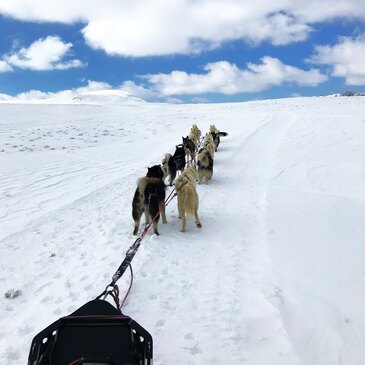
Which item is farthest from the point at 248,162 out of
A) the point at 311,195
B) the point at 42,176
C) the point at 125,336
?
the point at 125,336

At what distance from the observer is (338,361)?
3.12m

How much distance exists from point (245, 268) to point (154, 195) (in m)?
1.79

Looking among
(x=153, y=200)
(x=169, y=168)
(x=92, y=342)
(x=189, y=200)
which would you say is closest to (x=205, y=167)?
(x=169, y=168)

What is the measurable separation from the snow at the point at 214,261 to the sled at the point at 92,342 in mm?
888

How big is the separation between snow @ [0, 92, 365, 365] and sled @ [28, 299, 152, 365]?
2.91ft

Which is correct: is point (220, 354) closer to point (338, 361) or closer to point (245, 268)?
point (338, 361)

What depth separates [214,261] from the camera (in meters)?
4.88

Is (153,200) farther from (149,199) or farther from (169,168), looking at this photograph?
(169,168)

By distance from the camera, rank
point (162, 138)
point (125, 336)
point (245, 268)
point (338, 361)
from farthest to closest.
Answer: point (162, 138) → point (245, 268) → point (338, 361) → point (125, 336)

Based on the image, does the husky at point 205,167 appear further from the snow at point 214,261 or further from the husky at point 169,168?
the husky at point 169,168

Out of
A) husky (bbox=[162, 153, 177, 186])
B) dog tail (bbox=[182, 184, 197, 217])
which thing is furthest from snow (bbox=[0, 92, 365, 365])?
husky (bbox=[162, 153, 177, 186])

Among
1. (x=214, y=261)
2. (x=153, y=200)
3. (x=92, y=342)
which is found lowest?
(x=214, y=261)

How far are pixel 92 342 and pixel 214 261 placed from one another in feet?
8.83

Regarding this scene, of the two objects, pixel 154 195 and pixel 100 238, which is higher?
pixel 154 195
